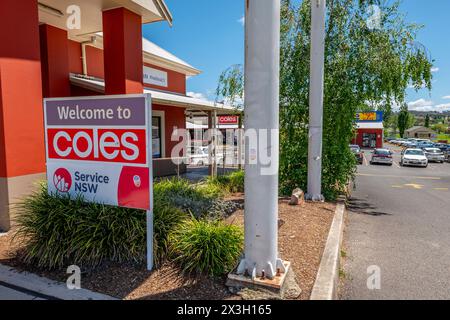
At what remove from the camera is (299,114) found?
8688 mm

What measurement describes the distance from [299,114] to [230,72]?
258cm

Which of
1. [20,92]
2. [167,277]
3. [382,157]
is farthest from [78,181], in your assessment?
[382,157]

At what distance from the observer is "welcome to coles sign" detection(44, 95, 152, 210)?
149 inches

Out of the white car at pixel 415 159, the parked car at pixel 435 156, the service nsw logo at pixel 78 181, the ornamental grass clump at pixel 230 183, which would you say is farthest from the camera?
the parked car at pixel 435 156

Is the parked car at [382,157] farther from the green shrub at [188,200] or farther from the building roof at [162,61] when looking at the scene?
the green shrub at [188,200]

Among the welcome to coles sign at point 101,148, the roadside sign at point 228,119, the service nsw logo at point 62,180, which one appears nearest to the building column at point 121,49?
the welcome to coles sign at point 101,148

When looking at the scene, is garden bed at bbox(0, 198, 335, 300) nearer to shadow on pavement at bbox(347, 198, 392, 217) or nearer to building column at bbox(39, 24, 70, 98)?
shadow on pavement at bbox(347, 198, 392, 217)

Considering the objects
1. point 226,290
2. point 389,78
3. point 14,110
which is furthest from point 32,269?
point 389,78

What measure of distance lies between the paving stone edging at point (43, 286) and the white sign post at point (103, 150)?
74 centimetres

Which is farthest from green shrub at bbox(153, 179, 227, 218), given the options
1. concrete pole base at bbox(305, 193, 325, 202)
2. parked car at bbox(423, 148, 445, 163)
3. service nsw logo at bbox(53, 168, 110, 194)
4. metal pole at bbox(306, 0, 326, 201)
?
parked car at bbox(423, 148, 445, 163)

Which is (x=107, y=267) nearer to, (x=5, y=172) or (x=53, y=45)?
(x=5, y=172)

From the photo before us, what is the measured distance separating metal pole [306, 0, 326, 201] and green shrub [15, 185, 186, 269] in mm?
4643

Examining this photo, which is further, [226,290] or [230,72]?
[230,72]

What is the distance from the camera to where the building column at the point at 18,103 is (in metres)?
5.17
